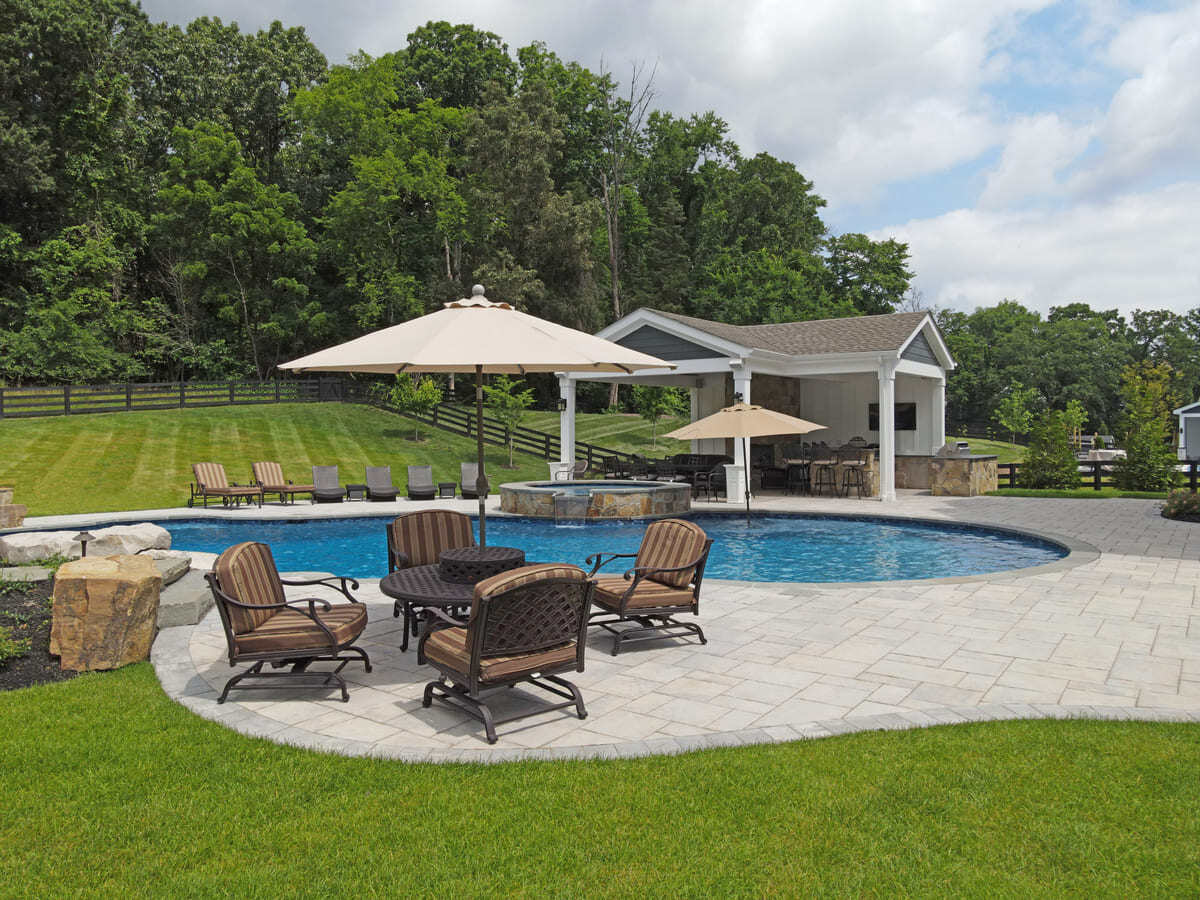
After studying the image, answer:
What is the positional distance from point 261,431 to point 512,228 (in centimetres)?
1831

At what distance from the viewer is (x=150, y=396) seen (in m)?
25.9

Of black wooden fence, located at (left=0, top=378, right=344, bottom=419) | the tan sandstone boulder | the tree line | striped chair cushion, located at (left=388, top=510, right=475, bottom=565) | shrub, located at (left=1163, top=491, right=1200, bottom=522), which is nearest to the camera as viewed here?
the tan sandstone boulder

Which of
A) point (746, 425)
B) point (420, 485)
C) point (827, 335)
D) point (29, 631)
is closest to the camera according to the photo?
point (29, 631)

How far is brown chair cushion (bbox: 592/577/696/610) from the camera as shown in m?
6.05

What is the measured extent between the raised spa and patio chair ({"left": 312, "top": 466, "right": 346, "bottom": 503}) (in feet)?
14.5

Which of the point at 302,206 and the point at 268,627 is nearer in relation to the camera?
the point at 268,627

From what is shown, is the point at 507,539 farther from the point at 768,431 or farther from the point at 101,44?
the point at 101,44

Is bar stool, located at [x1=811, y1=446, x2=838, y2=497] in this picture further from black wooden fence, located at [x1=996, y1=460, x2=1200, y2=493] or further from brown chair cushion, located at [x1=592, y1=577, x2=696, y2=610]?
brown chair cushion, located at [x1=592, y1=577, x2=696, y2=610]

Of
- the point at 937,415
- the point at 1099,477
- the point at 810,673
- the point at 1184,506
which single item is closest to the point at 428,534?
the point at 810,673

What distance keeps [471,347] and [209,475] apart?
14273 mm

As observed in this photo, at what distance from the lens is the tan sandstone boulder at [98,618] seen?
5.36 metres

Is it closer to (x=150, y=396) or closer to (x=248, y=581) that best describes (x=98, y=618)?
(x=248, y=581)

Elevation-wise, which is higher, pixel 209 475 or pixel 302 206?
pixel 302 206

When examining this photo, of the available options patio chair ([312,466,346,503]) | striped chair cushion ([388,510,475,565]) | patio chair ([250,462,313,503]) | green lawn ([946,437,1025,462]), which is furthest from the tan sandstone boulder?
green lawn ([946,437,1025,462])
